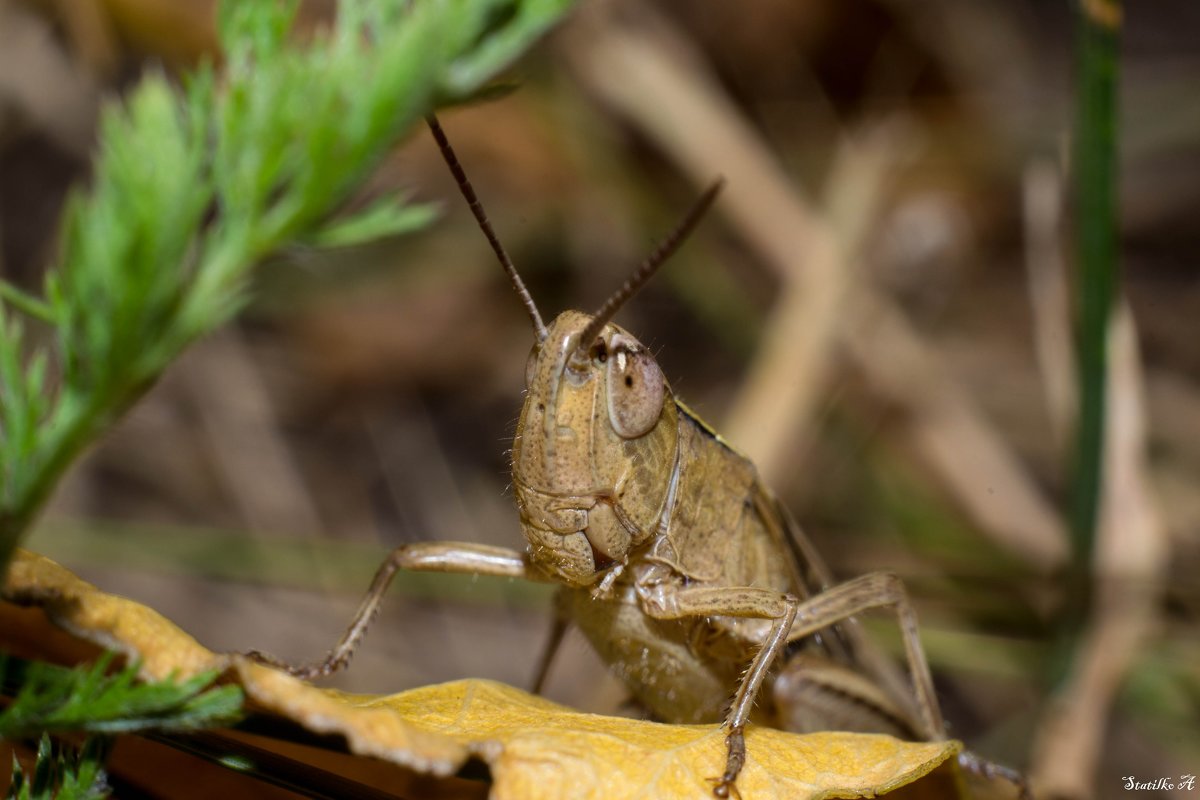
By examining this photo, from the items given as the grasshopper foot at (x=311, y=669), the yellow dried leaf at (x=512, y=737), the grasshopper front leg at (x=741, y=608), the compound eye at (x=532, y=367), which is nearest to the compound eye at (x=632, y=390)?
the compound eye at (x=532, y=367)

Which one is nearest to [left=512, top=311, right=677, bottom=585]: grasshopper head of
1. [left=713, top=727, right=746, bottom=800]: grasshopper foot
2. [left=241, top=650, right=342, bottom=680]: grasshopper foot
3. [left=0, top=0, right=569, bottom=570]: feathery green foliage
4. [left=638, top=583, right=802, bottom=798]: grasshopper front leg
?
[left=638, top=583, right=802, bottom=798]: grasshopper front leg

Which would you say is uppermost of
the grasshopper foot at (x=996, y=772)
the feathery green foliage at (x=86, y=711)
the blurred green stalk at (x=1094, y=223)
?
the blurred green stalk at (x=1094, y=223)

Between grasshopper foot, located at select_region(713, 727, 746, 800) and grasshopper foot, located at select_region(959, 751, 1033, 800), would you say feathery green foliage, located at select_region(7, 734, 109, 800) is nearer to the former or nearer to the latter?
grasshopper foot, located at select_region(713, 727, 746, 800)

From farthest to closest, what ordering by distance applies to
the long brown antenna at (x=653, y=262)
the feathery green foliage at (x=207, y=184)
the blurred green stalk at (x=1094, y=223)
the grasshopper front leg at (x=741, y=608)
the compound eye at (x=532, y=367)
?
the blurred green stalk at (x=1094, y=223), the compound eye at (x=532, y=367), the grasshopper front leg at (x=741, y=608), the long brown antenna at (x=653, y=262), the feathery green foliage at (x=207, y=184)

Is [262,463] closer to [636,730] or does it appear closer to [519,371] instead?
[519,371]

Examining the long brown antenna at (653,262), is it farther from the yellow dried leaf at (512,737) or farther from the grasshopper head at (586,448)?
the yellow dried leaf at (512,737)

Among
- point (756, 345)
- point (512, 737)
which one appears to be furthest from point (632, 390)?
point (756, 345)

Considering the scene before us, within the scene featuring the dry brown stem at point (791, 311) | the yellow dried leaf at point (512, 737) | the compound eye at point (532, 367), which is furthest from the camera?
the dry brown stem at point (791, 311)
